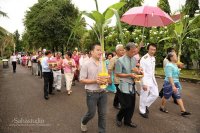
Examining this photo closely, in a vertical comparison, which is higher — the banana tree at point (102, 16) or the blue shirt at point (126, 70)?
the banana tree at point (102, 16)

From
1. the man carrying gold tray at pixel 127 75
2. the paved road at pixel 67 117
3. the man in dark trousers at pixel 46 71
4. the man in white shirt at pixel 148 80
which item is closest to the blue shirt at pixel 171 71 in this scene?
the man in white shirt at pixel 148 80

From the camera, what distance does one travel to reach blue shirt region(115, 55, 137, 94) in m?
5.41

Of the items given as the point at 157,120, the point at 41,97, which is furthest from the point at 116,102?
the point at 41,97

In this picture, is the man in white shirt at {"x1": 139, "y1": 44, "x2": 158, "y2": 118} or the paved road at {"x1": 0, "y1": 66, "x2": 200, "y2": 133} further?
the man in white shirt at {"x1": 139, "y1": 44, "x2": 158, "y2": 118}

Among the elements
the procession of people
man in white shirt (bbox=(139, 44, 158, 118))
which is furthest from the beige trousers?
man in white shirt (bbox=(139, 44, 158, 118))

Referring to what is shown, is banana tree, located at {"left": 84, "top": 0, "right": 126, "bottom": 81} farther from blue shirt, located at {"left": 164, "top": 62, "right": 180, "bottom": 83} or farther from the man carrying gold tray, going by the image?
blue shirt, located at {"left": 164, "top": 62, "right": 180, "bottom": 83}

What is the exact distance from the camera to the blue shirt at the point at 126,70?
5406 mm

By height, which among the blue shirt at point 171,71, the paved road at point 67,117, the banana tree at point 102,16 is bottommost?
the paved road at point 67,117

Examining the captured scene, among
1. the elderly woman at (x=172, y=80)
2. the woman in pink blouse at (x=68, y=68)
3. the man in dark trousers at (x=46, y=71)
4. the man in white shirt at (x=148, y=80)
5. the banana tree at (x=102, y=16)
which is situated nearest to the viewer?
the banana tree at (x=102, y=16)

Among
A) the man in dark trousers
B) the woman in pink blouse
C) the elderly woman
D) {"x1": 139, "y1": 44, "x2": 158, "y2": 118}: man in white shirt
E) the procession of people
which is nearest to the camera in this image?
the procession of people

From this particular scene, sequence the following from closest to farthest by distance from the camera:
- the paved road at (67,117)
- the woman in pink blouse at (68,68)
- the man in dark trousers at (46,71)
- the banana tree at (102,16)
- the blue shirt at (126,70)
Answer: the banana tree at (102,16), the blue shirt at (126,70), the paved road at (67,117), the man in dark trousers at (46,71), the woman in pink blouse at (68,68)

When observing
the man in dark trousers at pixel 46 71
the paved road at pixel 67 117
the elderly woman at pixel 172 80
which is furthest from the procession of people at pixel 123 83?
the man in dark trousers at pixel 46 71

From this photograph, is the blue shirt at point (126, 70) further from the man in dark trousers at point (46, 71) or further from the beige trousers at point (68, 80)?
the beige trousers at point (68, 80)

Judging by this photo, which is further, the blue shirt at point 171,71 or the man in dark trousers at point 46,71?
Result: the man in dark trousers at point 46,71
